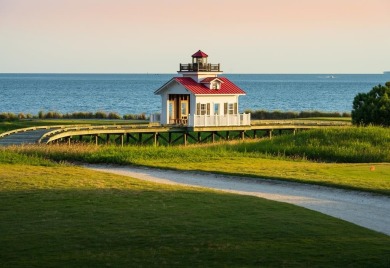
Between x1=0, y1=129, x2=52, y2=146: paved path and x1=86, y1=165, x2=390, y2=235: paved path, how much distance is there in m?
7.91

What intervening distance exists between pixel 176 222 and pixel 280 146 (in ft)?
76.8

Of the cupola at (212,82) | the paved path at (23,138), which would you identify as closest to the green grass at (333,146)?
the paved path at (23,138)

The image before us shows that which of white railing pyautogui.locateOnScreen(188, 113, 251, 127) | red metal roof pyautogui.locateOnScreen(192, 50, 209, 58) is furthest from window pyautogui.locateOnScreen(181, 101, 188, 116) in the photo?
red metal roof pyautogui.locateOnScreen(192, 50, 209, 58)

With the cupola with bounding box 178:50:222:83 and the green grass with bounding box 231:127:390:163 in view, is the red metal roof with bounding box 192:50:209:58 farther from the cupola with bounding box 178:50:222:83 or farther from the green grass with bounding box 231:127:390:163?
the green grass with bounding box 231:127:390:163

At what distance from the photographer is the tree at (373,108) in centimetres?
5372

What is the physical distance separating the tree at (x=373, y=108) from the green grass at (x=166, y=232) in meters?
31.4

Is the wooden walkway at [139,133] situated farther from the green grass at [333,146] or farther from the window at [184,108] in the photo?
the green grass at [333,146]

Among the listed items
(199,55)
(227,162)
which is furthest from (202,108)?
(227,162)

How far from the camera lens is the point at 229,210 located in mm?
21281

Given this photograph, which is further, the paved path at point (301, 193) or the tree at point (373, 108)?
the tree at point (373, 108)

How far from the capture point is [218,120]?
56.0 metres

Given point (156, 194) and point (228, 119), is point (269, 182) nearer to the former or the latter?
point (156, 194)

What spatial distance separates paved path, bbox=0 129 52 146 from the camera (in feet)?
130

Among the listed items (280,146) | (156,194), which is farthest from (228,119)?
(156,194)
